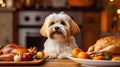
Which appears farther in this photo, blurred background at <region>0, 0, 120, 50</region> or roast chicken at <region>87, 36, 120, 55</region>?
blurred background at <region>0, 0, 120, 50</region>

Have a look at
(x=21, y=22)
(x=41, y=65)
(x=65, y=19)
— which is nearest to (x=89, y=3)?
(x=21, y=22)

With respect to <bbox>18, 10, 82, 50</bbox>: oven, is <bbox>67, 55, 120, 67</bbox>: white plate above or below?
below

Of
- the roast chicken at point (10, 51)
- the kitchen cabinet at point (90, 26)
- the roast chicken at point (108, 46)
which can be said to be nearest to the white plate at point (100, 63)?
the roast chicken at point (108, 46)

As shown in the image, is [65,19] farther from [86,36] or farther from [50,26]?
[86,36]

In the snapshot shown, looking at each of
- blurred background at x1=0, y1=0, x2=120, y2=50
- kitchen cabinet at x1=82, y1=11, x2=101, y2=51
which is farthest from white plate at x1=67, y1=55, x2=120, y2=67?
kitchen cabinet at x1=82, y1=11, x2=101, y2=51

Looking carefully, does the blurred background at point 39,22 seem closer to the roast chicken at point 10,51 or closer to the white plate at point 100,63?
the roast chicken at point 10,51

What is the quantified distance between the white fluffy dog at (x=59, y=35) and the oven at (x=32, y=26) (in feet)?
9.89

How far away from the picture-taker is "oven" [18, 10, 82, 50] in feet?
16.8

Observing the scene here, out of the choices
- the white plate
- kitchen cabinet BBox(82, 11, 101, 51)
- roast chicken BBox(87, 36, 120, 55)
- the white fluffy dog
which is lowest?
the white plate

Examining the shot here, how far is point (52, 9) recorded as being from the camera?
512 centimetres

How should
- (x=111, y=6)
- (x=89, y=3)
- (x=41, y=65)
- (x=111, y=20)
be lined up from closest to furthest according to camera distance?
(x=41, y=65) < (x=111, y=6) < (x=111, y=20) < (x=89, y=3)

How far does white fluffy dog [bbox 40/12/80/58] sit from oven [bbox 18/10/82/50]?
3.01 m

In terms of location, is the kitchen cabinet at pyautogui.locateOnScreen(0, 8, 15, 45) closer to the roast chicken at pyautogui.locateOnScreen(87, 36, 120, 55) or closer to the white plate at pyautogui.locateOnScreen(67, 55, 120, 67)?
the roast chicken at pyautogui.locateOnScreen(87, 36, 120, 55)

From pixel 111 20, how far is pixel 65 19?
3.08m
